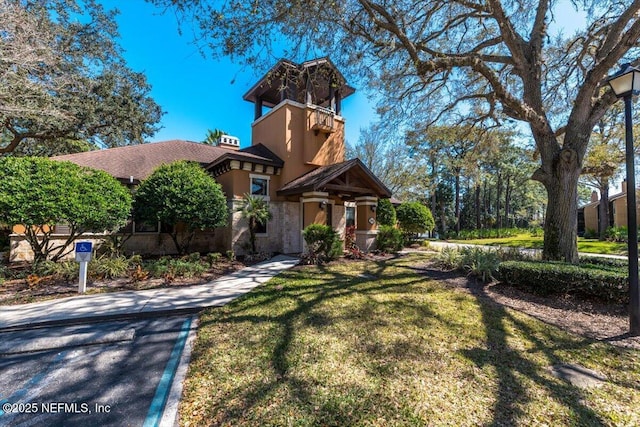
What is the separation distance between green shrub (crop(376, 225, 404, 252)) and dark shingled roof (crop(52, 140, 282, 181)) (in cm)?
636

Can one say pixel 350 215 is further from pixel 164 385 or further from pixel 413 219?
pixel 164 385

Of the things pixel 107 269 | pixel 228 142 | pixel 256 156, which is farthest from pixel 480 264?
pixel 228 142

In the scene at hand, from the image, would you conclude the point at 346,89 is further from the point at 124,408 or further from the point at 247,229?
the point at 124,408

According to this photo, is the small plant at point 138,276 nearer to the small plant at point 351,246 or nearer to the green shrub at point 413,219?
the small plant at point 351,246

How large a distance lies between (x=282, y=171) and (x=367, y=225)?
520 centimetres

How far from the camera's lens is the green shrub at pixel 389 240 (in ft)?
43.9

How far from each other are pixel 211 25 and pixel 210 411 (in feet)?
23.2

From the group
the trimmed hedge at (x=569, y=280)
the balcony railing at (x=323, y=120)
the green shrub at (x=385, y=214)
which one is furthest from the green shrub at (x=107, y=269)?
the green shrub at (x=385, y=214)

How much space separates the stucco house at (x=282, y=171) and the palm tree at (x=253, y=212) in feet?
1.84

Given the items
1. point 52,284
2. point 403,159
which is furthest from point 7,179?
point 403,159

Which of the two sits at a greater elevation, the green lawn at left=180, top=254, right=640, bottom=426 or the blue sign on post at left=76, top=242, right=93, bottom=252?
Result: the blue sign on post at left=76, top=242, right=93, bottom=252

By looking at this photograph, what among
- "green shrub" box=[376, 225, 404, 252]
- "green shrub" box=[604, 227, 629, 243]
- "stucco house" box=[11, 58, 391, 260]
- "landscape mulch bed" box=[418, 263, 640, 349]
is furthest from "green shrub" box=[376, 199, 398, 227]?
"green shrub" box=[604, 227, 629, 243]

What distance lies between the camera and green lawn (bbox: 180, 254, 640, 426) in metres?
2.65

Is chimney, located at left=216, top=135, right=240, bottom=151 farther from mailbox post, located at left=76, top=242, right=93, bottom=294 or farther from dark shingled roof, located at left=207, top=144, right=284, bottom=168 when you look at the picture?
mailbox post, located at left=76, top=242, right=93, bottom=294
